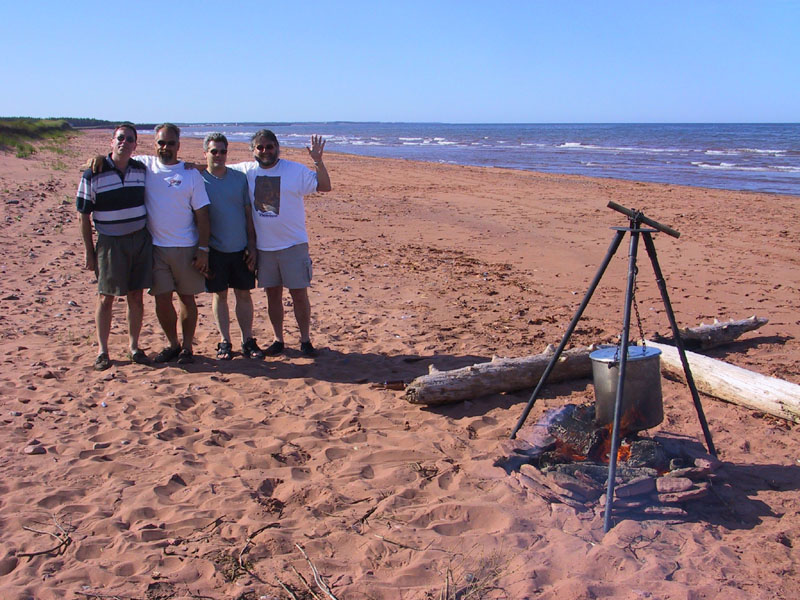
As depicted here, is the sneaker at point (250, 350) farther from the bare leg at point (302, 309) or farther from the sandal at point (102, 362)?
the sandal at point (102, 362)

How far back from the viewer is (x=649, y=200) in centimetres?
1616

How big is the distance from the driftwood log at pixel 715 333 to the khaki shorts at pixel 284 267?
3.26 meters

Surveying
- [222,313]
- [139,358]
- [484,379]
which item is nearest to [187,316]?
[222,313]

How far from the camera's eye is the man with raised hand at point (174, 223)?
16.8 ft

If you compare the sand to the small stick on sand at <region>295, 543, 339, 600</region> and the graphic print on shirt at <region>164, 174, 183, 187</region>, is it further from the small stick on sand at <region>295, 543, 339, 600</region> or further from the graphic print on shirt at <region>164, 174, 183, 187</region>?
the graphic print on shirt at <region>164, 174, 183, 187</region>

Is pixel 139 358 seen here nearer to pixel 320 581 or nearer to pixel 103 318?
pixel 103 318

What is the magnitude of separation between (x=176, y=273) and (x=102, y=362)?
92cm

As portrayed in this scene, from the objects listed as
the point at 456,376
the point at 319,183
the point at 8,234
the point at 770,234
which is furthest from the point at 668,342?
the point at 8,234

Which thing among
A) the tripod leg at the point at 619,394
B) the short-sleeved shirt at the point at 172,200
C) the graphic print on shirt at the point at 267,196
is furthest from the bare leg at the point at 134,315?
the tripod leg at the point at 619,394

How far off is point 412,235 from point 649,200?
7170mm

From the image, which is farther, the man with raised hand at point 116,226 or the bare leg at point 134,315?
the bare leg at point 134,315

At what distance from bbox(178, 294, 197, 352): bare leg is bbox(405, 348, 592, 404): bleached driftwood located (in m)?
1.92

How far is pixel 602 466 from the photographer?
3895mm

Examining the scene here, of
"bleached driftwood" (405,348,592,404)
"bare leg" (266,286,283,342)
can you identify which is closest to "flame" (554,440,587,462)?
"bleached driftwood" (405,348,592,404)
